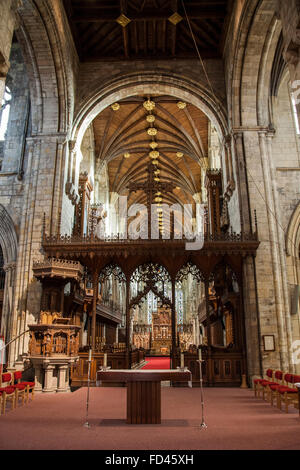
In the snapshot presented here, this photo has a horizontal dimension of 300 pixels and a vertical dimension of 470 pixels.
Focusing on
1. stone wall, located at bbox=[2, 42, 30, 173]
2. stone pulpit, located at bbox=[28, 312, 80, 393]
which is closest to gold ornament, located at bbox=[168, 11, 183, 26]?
stone wall, located at bbox=[2, 42, 30, 173]

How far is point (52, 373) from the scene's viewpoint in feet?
28.3

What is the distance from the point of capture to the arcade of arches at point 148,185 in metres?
10.5

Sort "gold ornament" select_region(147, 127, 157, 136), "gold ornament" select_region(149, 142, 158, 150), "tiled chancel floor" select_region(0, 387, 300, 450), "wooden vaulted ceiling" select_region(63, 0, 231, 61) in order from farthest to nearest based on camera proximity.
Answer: "gold ornament" select_region(149, 142, 158, 150) → "gold ornament" select_region(147, 127, 157, 136) → "wooden vaulted ceiling" select_region(63, 0, 231, 61) → "tiled chancel floor" select_region(0, 387, 300, 450)

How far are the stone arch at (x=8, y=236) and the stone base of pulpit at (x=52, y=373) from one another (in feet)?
17.8

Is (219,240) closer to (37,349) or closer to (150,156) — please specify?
(37,349)

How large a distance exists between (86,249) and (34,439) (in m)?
7.03

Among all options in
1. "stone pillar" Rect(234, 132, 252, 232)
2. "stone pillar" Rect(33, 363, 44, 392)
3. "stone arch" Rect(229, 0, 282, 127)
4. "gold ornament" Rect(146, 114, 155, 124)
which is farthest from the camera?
"gold ornament" Rect(146, 114, 155, 124)

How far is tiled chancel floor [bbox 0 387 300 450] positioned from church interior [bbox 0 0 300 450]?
12 centimetres

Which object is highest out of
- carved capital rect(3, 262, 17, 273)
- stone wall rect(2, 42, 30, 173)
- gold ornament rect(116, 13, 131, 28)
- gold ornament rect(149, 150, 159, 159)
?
gold ornament rect(149, 150, 159, 159)

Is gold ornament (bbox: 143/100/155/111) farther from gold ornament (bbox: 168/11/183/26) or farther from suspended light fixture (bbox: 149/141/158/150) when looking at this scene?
gold ornament (bbox: 168/11/183/26)

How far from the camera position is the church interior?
27.8ft

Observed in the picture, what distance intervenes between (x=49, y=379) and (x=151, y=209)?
22.5ft

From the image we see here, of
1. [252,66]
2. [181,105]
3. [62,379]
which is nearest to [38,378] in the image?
[62,379]
